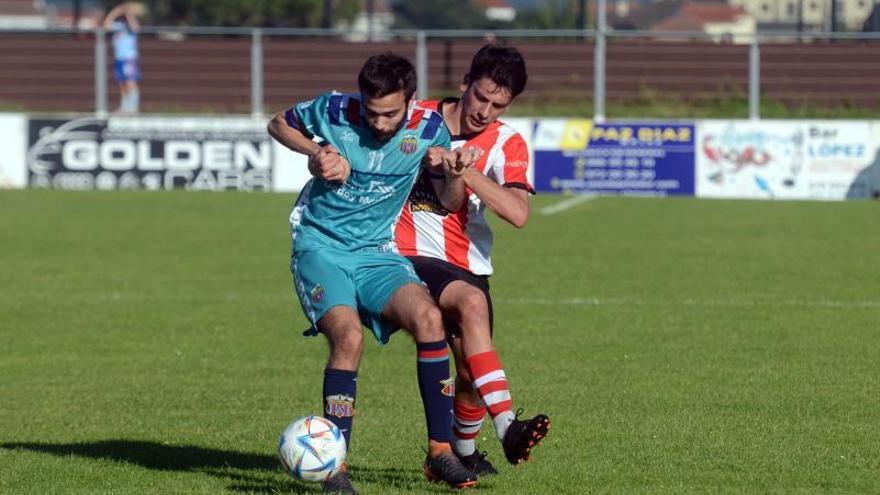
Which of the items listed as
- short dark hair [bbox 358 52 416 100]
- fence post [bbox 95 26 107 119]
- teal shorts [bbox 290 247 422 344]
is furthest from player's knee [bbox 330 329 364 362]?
fence post [bbox 95 26 107 119]

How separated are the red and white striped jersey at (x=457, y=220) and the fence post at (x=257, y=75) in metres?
19.8

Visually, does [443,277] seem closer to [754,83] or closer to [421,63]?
[754,83]

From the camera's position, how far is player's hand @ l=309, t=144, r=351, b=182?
239 inches

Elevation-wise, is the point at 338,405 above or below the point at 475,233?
below

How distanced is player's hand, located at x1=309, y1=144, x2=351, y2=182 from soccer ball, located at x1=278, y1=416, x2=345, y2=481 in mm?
949

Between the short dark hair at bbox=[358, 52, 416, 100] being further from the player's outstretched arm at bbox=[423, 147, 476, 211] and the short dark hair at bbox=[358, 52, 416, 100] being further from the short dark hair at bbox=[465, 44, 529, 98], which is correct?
the short dark hair at bbox=[465, 44, 529, 98]

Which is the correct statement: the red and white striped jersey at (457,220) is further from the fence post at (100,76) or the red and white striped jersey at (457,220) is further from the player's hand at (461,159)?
the fence post at (100,76)

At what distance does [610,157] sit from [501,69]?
18.4 meters

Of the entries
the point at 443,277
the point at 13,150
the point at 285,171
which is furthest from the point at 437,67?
the point at 443,277

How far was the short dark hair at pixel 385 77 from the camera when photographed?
602 centimetres

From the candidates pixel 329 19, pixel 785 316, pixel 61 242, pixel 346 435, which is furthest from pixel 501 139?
pixel 329 19

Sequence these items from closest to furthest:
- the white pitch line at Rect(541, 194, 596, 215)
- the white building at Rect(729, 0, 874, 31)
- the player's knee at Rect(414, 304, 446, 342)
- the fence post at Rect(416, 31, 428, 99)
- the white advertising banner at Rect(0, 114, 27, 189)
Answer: the player's knee at Rect(414, 304, 446, 342)
the white pitch line at Rect(541, 194, 596, 215)
the white advertising banner at Rect(0, 114, 27, 189)
the fence post at Rect(416, 31, 428, 99)
the white building at Rect(729, 0, 874, 31)

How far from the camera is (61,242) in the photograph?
17547 millimetres

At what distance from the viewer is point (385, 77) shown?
6.01 meters
